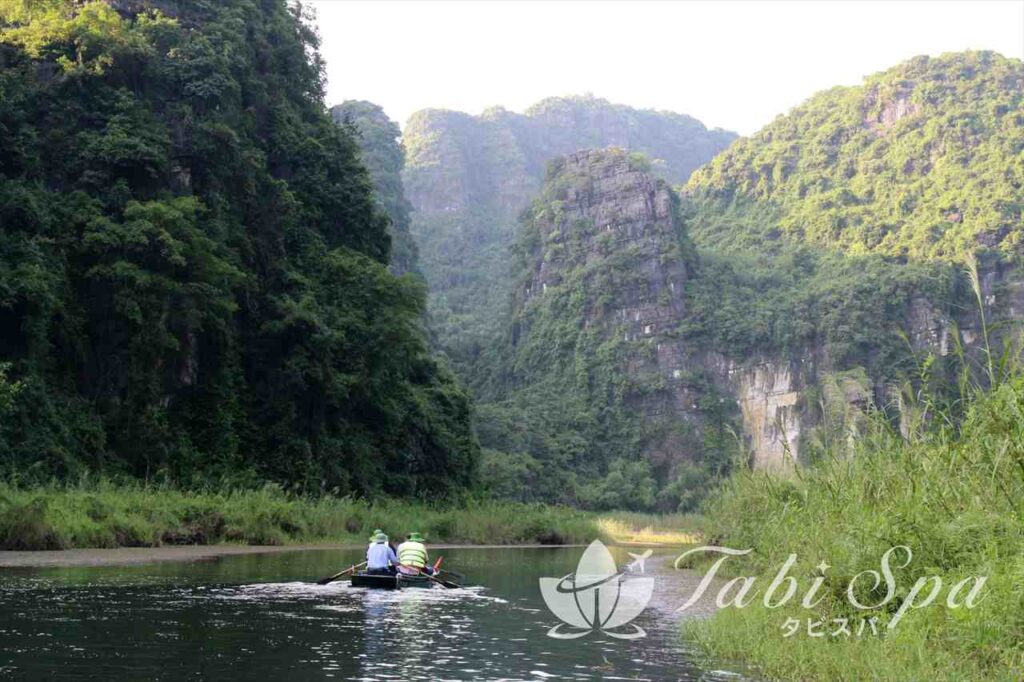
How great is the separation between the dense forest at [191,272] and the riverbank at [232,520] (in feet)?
8.07

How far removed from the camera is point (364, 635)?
14.2 metres

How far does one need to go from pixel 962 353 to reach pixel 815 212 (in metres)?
116

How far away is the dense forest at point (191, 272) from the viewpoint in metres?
37.5

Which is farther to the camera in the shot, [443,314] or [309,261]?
[443,314]

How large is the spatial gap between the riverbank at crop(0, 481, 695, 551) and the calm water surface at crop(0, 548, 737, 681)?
4496 millimetres

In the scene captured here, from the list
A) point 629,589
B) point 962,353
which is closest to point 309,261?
point 629,589

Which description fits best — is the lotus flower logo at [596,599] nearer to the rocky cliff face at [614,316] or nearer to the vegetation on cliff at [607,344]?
the vegetation on cliff at [607,344]

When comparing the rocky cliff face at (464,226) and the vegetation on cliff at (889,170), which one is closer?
the vegetation on cliff at (889,170)

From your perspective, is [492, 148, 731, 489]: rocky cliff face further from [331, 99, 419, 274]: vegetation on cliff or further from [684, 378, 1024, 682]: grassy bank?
[684, 378, 1024, 682]: grassy bank

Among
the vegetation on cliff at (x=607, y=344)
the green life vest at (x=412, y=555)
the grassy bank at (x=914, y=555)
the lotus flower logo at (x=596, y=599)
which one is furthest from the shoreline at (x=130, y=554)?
the vegetation on cliff at (x=607, y=344)

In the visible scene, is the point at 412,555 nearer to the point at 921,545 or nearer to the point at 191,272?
the point at 921,545

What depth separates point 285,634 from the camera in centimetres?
1387

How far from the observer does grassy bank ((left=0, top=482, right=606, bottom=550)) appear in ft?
82.4

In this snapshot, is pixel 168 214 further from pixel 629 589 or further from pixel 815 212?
pixel 815 212
